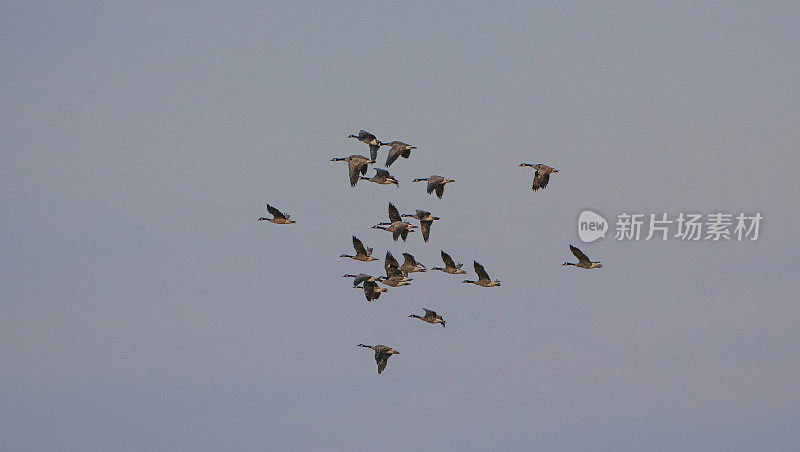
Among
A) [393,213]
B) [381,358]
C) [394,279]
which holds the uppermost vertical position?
[393,213]

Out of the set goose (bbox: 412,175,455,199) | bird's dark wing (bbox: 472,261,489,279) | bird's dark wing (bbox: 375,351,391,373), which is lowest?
bird's dark wing (bbox: 375,351,391,373)

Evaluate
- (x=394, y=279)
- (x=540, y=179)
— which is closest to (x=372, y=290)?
(x=394, y=279)

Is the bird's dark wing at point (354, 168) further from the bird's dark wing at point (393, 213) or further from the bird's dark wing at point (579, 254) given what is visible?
the bird's dark wing at point (579, 254)

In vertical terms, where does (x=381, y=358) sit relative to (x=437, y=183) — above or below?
below

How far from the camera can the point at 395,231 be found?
91.8m

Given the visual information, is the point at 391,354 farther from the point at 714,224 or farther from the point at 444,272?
the point at 714,224

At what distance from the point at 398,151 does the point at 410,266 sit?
903cm

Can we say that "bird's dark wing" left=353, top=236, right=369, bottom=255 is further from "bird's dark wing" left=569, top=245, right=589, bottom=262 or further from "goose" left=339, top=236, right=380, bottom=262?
"bird's dark wing" left=569, top=245, right=589, bottom=262

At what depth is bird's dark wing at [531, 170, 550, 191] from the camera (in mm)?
90125

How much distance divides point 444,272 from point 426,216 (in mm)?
4527

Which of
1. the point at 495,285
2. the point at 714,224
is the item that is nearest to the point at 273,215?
the point at 495,285

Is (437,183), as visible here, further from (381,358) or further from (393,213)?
(381,358)

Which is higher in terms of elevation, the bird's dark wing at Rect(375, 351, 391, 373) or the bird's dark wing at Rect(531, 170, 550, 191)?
the bird's dark wing at Rect(531, 170, 550, 191)

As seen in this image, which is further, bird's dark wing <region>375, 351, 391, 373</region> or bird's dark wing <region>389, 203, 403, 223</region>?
bird's dark wing <region>375, 351, 391, 373</region>
